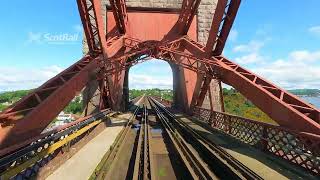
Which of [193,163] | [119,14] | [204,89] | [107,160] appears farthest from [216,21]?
[119,14]

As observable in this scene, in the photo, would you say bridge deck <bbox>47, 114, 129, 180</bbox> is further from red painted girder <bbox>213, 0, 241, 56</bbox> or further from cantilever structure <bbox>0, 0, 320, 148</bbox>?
red painted girder <bbox>213, 0, 241, 56</bbox>

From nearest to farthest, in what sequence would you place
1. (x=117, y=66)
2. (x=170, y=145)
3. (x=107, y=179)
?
(x=107, y=179) → (x=170, y=145) → (x=117, y=66)

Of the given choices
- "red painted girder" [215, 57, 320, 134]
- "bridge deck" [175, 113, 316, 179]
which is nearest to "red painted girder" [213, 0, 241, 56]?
"red painted girder" [215, 57, 320, 134]

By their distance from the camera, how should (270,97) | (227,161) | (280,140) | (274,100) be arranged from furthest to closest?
(270,97)
(274,100)
(280,140)
(227,161)

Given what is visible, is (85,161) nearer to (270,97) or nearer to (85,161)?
(85,161)

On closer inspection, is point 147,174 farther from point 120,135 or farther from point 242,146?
point 120,135

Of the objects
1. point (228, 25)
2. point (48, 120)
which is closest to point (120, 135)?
point (48, 120)

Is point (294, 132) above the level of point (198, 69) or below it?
below
